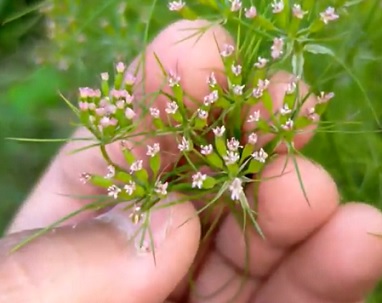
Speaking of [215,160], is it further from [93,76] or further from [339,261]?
[93,76]

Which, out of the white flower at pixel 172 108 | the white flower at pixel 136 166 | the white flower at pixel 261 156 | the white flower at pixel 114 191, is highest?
the white flower at pixel 172 108

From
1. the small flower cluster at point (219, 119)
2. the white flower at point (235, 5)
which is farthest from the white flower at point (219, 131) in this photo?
the white flower at point (235, 5)

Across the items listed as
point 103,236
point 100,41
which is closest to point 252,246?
point 103,236

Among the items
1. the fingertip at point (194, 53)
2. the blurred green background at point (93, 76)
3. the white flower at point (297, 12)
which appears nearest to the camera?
the white flower at point (297, 12)

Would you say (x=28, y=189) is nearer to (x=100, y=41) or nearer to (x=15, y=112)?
(x=15, y=112)

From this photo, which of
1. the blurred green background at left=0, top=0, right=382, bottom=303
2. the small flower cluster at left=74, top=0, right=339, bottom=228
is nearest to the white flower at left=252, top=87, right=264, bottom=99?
the small flower cluster at left=74, top=0, right=339, bottom=228

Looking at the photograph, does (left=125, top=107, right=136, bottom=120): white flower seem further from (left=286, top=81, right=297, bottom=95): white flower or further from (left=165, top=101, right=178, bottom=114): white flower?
(left=286, top=81, right=297, bottom=95): white flower

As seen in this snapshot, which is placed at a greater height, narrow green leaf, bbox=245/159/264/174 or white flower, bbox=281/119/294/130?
white flower, bbox=281/119/294/130

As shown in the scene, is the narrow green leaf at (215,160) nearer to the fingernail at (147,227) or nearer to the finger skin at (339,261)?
the fingernail at (147,227)
